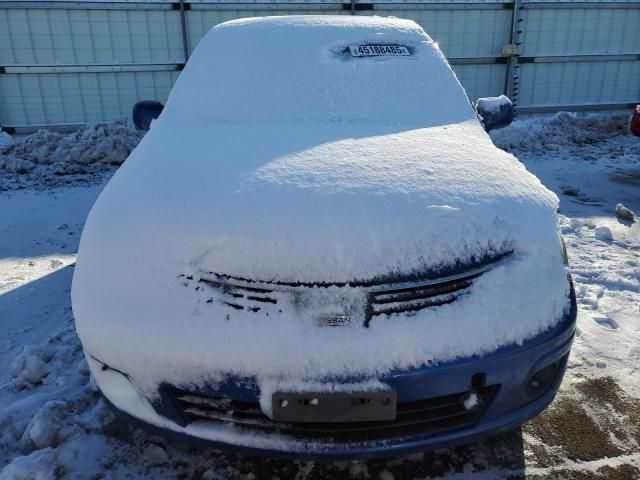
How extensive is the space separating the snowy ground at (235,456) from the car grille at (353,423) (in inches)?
15.3

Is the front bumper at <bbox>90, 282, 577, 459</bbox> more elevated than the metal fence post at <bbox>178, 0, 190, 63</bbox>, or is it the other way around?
the metal fence post at <bbox>178, 0, 190, 63</bbox>

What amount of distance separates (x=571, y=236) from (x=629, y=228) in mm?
633

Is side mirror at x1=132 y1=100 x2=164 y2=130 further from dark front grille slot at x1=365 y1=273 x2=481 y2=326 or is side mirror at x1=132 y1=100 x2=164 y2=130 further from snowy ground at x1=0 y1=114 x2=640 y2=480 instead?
dark front grille slot at x1=365 y1=273 x2=481 y2=326

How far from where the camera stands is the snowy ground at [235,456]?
1.74 metres

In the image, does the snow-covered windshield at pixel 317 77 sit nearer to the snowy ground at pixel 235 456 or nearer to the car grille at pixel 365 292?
the car grille at pixel 365 292

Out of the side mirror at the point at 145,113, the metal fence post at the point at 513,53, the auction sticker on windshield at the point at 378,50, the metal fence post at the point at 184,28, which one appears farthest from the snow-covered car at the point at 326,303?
the metal fence post at the point at 513,53

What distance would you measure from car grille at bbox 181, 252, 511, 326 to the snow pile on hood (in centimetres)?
504

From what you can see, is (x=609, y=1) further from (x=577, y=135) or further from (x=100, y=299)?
(x=100, y=299)

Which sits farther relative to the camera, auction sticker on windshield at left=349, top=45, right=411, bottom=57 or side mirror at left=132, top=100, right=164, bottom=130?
side mirror at left=132, top=100, right=164, bottom=130

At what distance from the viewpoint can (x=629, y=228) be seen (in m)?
Result: 4.08

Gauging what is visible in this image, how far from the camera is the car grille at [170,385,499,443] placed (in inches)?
55.2

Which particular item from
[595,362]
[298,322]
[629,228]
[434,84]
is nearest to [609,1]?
[629,228]

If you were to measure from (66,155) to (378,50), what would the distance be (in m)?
5.23

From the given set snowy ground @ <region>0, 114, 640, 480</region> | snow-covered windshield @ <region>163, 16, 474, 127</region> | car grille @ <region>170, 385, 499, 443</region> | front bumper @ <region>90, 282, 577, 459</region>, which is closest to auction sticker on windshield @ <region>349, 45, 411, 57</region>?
snow-covered windshield @ <region>163, 16, 474, 127</region>
